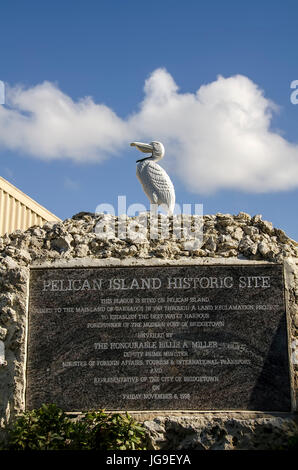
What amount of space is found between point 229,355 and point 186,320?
0.58 meters

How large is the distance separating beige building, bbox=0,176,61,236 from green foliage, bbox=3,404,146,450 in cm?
587

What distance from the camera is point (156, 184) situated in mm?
7609

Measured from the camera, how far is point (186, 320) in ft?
18.8

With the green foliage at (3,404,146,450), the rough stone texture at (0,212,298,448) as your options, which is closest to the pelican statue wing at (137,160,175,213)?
the rough stone texture at (0,212,298,448)

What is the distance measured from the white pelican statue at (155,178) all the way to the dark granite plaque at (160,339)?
1871 mm

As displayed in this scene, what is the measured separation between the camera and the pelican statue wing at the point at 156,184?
758cm

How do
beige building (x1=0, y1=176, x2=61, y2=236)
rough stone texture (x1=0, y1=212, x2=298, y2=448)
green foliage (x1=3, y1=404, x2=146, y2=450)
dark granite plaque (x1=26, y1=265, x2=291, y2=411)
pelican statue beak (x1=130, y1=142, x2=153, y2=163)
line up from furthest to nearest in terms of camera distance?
beige building (x1=0, y1=176, x2=61, y2=236), pelican statue beak (x1=130, y1=142, x2=153, y2=163), rough stone texture (x1=0, y1=212, x2=298, y2=448), dark granite plaque (x1=26, y1=265, x2=291, y2=411), green foliage (x1=3, y1=404, x2=146, y2=450)

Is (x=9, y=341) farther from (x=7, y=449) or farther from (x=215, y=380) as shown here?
(x=215, y=380)

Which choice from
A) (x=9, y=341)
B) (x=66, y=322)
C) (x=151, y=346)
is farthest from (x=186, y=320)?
(x=9, y=341)

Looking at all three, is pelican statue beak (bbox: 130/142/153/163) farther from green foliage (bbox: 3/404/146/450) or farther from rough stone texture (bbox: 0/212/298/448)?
green foliage (bbox: 3/404/146/450)

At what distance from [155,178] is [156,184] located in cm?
11

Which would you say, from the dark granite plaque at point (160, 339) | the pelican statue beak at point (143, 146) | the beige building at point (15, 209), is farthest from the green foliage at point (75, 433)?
the beige building at point (15, 209)

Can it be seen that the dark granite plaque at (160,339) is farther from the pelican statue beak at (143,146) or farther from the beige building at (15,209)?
the beige building at (15,209)

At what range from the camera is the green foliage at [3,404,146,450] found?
5074mm
